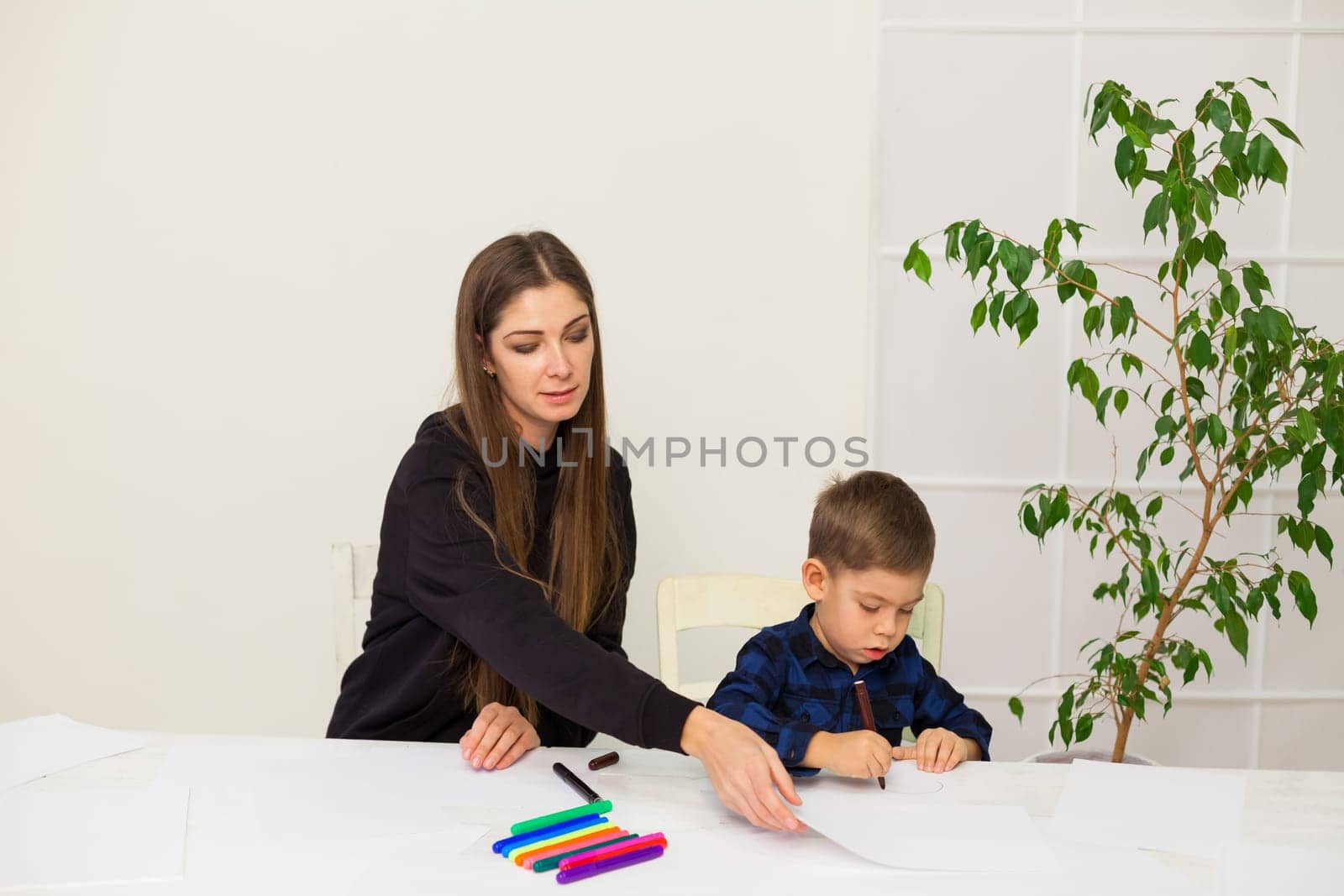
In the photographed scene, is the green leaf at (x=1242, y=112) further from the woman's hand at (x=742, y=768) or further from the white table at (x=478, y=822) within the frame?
the woman's hand at (x=742, y=768)

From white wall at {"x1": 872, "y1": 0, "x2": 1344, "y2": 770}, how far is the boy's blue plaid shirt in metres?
0.98

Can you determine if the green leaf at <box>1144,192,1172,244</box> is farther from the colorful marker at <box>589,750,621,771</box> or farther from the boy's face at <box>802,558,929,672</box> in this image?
the colorful marker at <box>589,750,621,771</box>

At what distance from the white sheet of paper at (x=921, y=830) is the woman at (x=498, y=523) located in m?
0.42

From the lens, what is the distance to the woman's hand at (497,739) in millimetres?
1468

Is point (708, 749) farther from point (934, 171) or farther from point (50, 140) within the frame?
point (50, 140)

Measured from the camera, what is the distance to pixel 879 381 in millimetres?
2625

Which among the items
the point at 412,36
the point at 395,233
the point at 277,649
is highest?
Result: the point at 412,36

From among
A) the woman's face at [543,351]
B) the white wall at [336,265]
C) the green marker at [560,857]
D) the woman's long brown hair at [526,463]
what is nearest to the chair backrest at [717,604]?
the woman's long brown hair at [526,463]

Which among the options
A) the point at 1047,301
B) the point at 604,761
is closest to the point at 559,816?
the point at 604,761

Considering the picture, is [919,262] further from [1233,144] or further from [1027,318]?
[1233,144]

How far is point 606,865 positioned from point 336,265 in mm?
1943

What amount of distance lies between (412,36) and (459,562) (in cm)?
161

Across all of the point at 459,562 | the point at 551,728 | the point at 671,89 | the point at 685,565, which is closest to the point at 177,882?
the point at 459,562

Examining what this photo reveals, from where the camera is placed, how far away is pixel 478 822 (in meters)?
Result: 1.31
